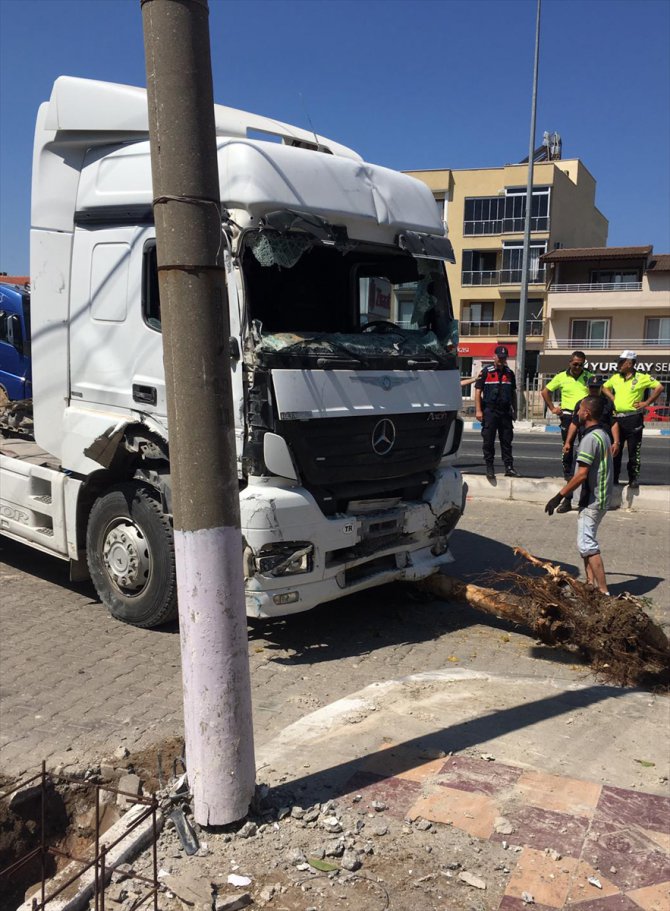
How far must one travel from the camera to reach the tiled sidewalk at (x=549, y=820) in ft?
9.60

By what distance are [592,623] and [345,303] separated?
3110 millimetres

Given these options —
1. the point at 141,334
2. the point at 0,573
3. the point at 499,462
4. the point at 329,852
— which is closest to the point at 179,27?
the point at 141,334

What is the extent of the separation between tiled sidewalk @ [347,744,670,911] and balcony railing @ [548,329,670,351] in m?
47.2

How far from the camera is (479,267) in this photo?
172 ft

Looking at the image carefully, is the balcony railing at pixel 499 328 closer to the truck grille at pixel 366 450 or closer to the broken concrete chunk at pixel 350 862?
the truck grille at pixel 366 450

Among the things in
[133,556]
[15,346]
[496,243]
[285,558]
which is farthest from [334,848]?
[496,243]

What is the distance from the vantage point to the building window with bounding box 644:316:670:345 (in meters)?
47.2

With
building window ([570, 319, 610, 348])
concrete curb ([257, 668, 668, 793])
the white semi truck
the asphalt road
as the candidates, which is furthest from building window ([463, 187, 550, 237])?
concrete curb ([257, 668, 668, 793])

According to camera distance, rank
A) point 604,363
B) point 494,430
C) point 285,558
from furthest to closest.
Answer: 1. point 604,363
2. point 494,430
3. point 285,558

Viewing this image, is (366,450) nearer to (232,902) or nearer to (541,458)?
(232,902)

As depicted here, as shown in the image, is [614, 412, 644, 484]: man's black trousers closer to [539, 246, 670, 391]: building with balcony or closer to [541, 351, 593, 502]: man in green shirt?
[541, 351, 593, 502]: man in green shirt

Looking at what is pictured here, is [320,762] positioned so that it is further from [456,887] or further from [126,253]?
[126,253]

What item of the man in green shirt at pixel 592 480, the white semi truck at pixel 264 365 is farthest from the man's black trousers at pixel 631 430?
the white semi truck at pixel 264 365

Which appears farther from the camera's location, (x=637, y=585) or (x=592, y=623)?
(x=637, y=585)
